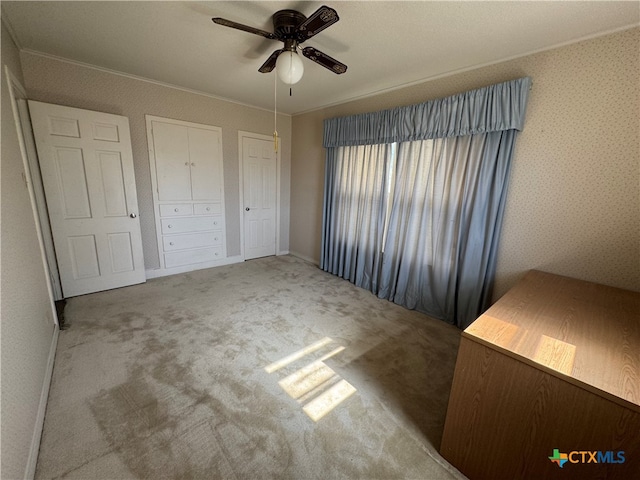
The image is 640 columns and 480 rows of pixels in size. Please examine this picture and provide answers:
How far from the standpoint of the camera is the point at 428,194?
2607mm

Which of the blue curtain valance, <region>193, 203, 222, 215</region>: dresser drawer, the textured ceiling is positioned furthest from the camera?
<region>193, 203, 222, 215</region>: dresser drawer

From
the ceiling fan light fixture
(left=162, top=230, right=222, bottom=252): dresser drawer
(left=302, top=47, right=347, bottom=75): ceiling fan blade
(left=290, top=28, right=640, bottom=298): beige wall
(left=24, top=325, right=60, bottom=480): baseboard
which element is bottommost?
(left=24, top=325, right=60, bottom=480): baseboard

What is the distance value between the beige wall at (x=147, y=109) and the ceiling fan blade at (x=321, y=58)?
2351 mm

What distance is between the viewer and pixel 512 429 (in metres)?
1.10

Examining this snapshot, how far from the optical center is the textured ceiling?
62.2 inches

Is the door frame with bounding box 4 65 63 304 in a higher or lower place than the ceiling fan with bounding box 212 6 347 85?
lower

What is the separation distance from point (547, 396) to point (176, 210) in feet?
12.9

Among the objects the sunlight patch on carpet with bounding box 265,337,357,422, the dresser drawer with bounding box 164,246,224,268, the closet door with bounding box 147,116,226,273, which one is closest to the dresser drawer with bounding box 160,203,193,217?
the closet door with bounding box 147,116,226,273

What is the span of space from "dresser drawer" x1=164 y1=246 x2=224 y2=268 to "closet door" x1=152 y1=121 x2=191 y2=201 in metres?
0.78

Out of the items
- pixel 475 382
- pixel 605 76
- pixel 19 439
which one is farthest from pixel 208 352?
pixel 605 76

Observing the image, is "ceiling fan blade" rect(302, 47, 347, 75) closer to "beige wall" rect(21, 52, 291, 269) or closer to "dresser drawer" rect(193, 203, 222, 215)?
"beige wall" rect(21, 52, 291, 269)

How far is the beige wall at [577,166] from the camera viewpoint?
5.50 feet

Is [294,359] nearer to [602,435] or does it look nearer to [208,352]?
[208,352]

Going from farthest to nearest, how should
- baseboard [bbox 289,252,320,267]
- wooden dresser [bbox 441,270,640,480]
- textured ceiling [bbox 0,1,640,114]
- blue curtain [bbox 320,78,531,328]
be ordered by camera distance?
baseboard [bbox 289,252,320,267] → blue curtain [bbox 320,78,531,328] → textured ceiling [bbox 0,1,640,114] → wooden dresser [bbox 441,270,640,480]
